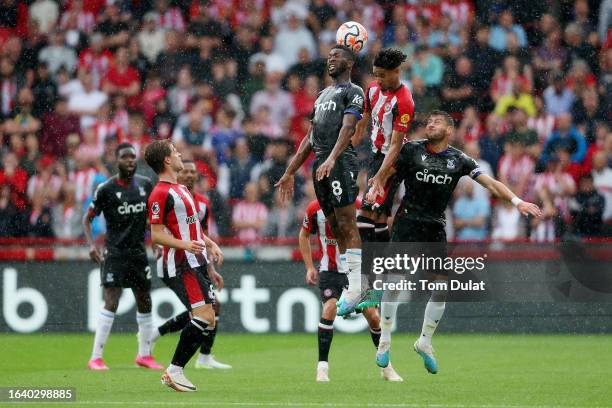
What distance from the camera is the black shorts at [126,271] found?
1370cm

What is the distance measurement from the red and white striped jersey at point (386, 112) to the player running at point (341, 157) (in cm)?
36

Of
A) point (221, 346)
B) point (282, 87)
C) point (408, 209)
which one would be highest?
point (282, 87)

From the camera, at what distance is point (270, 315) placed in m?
17.5

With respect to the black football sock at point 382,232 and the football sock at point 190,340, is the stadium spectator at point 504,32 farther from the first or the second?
the football sock at point 190,340

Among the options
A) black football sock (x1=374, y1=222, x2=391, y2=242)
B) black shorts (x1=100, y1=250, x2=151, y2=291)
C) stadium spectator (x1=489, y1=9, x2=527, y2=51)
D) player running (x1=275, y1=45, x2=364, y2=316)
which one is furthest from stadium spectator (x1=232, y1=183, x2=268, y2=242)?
player running (x1=275, y1=45, x2=364, y2=316)

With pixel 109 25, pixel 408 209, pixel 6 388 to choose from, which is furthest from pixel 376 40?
pixel 6 388

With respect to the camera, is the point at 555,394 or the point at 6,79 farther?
the point at 6,79

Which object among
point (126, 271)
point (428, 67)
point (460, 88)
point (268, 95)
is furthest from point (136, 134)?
point (126, 271)

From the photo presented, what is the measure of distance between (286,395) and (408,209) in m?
2.40

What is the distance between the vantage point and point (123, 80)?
21453 millimetres

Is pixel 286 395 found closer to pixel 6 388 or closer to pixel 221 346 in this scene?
pixel 6 388

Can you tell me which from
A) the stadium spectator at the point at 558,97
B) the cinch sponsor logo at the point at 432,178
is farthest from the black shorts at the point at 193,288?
the stadium spectator at the point at 558,97

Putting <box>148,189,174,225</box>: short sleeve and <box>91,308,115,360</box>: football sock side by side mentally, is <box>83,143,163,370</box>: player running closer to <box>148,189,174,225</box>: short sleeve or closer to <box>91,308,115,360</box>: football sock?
<box>91,308,115,360</box>: football sock

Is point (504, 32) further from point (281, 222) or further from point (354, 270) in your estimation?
point (354, 270)
